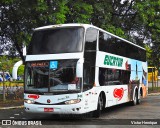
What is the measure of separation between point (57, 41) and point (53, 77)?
4.84 ft

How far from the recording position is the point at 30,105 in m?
14.0

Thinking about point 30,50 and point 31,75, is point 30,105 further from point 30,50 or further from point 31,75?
point 30,50

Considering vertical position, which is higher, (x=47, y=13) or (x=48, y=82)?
(x=47, y=13)

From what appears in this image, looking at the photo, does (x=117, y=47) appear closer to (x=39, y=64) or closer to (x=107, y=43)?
(x=107, y=43)

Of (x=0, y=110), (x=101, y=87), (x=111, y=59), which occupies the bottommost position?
(x=0, y=110)

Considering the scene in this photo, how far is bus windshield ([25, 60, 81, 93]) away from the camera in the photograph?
45.0 ft

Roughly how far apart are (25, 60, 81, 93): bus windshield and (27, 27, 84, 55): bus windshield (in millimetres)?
527

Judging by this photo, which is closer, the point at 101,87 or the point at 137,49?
the point at 101,87

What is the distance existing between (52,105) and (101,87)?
9.42 feet

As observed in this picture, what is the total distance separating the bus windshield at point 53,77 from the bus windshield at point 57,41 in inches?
20.7

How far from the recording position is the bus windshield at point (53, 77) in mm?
13703

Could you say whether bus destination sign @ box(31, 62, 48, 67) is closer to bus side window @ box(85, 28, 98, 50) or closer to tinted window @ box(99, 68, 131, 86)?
bus side window @ box(85, 28, 98, 50)

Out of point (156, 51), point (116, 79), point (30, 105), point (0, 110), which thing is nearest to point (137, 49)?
point (116, 79)

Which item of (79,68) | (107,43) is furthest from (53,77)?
(107,43)
